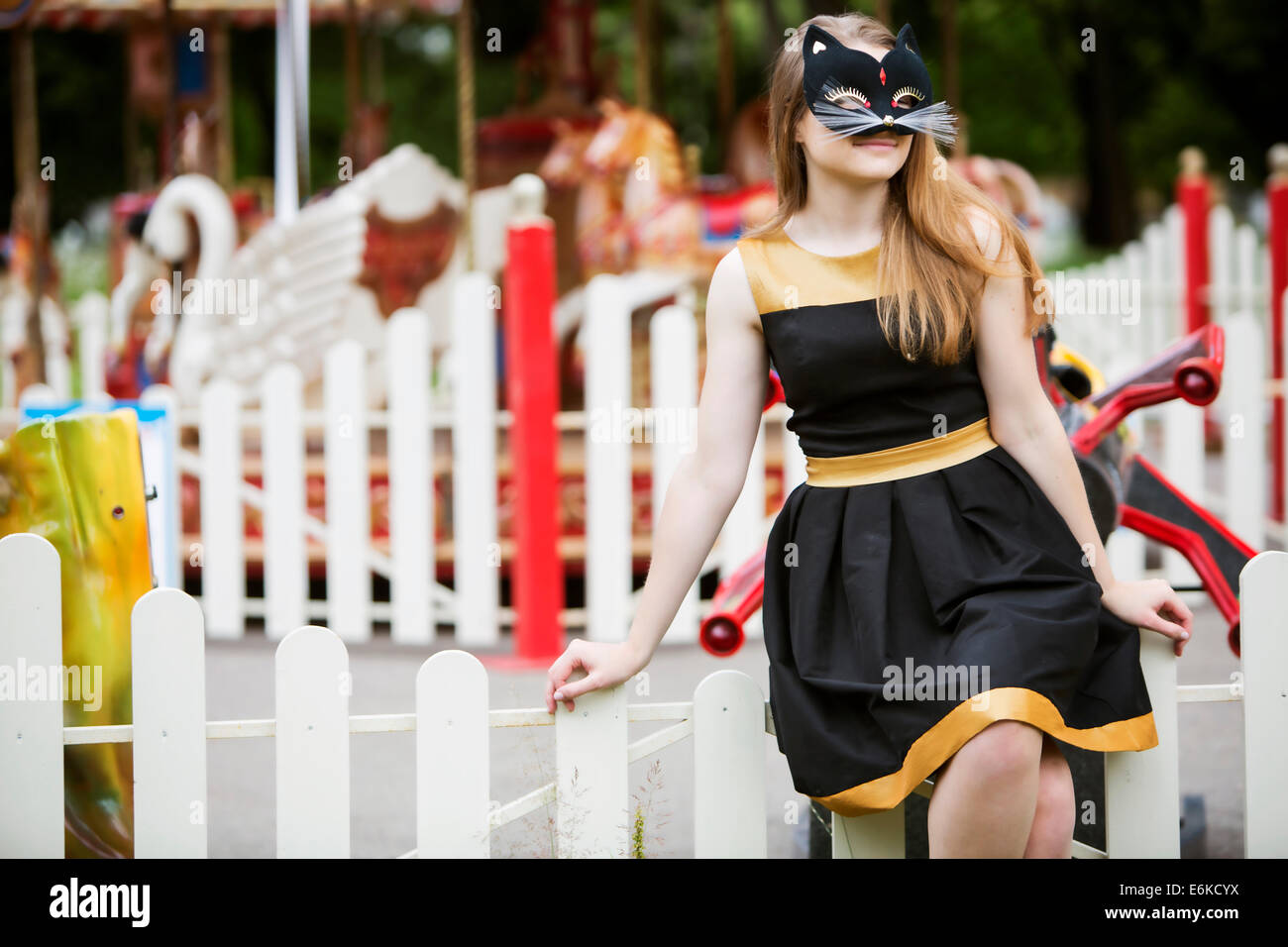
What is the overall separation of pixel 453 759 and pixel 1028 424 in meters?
1.01

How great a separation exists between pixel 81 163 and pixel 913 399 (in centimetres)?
2070

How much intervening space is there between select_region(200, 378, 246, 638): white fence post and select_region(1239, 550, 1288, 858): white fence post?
406cm

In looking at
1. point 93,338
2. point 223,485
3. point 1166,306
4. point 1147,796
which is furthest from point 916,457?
point 1166,306

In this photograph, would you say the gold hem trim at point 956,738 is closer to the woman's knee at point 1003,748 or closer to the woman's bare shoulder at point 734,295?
the woman's knee at point 1003,748

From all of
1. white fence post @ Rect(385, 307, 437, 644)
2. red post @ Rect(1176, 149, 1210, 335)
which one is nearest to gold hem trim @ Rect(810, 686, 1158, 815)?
white fence post @ Rect(385, 307, 437, 644)

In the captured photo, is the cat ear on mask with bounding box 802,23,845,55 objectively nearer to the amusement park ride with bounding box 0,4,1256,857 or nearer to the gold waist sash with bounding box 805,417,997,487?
the gold waist sash with bounding box 805,417,997,487

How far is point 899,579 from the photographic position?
2082 millimetres

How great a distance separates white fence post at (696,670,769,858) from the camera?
2297 mm

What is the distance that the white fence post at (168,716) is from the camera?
7.50ft

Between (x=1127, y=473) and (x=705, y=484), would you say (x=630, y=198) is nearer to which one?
(x=1127, y=473)

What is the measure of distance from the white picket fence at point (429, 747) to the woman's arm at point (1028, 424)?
0.17m

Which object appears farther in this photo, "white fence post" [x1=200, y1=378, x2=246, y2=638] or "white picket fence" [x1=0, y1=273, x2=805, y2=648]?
"white fence post" [x1=200, y1=378, x2=246, y2=638]

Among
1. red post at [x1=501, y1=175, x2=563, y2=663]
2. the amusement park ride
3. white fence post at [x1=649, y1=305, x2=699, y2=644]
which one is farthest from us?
the amusement park ride
